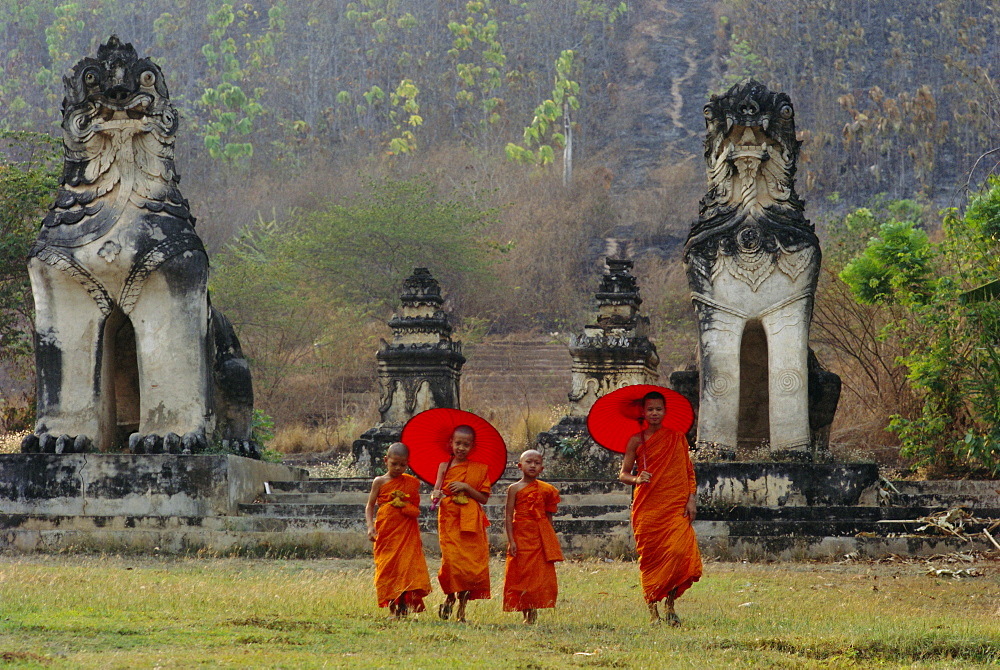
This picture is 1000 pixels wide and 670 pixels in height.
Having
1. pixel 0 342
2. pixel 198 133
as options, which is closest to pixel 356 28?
pixel 198 133

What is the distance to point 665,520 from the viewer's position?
7.16 metres

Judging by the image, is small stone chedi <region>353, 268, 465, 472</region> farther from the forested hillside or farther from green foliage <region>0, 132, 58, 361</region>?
the forested hillside

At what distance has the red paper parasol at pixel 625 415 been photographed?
7.35 meters

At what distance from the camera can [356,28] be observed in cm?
6462

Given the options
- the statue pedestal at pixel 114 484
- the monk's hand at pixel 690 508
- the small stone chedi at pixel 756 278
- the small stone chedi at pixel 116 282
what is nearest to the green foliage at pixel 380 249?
the small stone chedi at pixel 756 278

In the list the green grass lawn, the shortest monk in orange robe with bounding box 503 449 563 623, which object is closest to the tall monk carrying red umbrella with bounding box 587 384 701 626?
the green grass lawn

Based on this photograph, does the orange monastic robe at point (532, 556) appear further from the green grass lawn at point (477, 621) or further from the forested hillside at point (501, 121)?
the forested hillside at point (501, 121)

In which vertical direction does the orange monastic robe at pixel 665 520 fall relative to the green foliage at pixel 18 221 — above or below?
below

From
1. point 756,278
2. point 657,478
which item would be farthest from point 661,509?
point 756,278

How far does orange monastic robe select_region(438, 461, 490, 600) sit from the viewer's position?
23.0 ft

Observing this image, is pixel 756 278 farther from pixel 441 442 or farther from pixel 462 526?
pixel 462 526

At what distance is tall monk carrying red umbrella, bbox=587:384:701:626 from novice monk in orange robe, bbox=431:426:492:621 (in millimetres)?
733

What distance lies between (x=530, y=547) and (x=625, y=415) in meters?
0.95

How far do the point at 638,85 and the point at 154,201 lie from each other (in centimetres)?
5435
